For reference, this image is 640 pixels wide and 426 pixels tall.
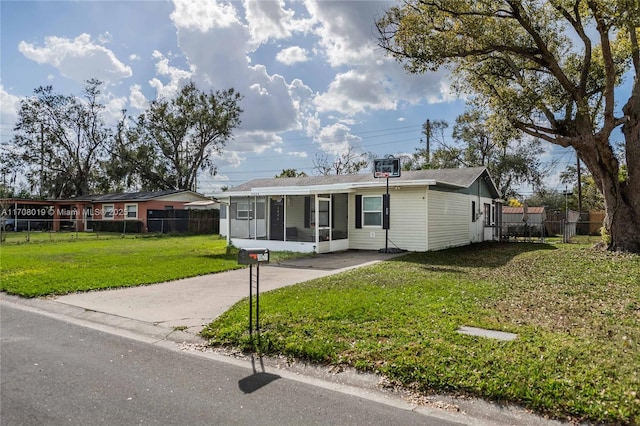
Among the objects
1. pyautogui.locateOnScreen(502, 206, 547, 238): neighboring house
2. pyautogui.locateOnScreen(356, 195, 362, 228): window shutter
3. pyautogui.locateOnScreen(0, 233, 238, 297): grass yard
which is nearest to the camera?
pyautogui.locateOnScreen(0, 233, 238, 297): grass yard

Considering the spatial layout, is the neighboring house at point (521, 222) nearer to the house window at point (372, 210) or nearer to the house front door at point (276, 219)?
the house window at point (372, 210)

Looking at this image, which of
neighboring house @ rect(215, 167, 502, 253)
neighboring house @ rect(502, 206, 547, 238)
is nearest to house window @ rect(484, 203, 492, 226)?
neighboring house @ rect(502, 206, 547, 238)

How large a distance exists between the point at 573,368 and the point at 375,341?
6.35ft

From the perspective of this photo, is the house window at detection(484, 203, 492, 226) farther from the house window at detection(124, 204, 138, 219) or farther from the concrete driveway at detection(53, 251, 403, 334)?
the house window at detection(124, 204, 138, 219)

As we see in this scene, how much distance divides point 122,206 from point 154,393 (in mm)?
31372

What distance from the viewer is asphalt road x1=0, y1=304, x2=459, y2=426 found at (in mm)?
3254

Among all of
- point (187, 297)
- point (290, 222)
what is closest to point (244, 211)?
point (290, 222)

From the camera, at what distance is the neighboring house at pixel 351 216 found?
15.1 meters

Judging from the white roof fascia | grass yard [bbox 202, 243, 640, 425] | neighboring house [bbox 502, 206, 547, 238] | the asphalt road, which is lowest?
the asphalt road

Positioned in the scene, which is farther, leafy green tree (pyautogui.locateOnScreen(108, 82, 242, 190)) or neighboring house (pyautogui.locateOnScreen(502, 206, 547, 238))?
leafy green tree (pyautogui.locateOnScreen(108, 82, 242, 190))

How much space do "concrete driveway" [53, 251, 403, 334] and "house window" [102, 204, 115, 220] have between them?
85.8 feet

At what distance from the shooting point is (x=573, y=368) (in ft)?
12.6

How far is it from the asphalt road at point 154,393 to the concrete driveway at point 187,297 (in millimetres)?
1278

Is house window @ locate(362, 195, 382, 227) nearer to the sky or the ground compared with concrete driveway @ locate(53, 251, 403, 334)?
nearer to the sky
